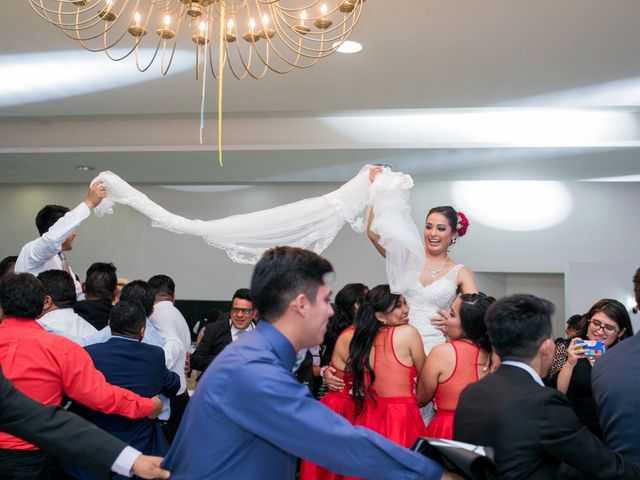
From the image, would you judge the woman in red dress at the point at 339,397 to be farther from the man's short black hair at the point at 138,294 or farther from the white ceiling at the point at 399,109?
the white ceiling at the point at 399,109

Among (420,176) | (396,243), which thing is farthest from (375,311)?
(420,176)

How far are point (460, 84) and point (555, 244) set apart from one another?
3227 millimetres

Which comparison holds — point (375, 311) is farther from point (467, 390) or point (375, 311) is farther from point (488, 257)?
point (488, 257)

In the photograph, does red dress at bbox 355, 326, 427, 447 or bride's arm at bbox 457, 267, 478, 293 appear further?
bride's arm at bbox 457, 267, 478, 293

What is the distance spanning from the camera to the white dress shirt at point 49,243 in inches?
142

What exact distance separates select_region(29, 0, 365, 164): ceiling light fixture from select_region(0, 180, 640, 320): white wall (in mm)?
3501

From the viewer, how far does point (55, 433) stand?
1.81 meters

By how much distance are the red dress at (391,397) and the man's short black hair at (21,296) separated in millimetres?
1653

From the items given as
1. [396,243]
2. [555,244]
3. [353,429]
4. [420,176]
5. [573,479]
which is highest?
[420,176]

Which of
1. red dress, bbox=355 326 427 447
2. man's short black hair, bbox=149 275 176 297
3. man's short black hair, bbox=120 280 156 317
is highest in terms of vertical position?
man's short black hair, bbox=149 275 176 297

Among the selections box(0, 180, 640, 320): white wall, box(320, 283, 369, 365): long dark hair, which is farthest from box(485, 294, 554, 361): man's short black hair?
box(0, 180, 640, 320): white wall

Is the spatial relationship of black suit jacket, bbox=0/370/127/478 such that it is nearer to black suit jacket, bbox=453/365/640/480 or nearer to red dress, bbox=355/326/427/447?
black suit jacket, bbox=453/365/640/480

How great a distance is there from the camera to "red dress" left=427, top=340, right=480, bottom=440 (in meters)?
3.11

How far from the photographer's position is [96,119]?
22.5 ft
